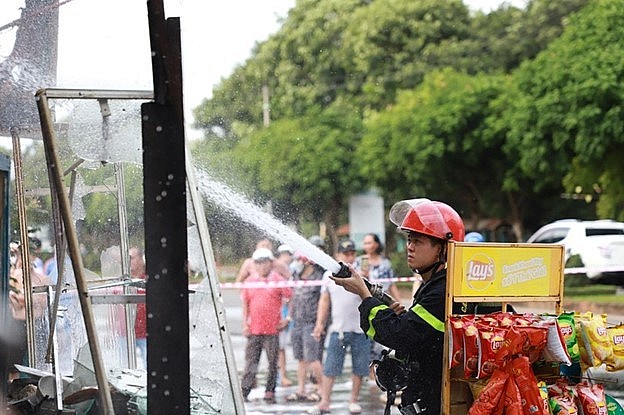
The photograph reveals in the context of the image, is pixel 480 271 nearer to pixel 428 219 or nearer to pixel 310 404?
pixel 428 219

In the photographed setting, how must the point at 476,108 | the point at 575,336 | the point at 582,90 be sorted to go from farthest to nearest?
the point at 476,108
the point at 582,90
the point at 575,336

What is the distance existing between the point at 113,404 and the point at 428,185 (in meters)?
32.4

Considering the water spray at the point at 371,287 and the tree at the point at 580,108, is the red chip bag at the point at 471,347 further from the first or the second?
the tree at the point at 580,108

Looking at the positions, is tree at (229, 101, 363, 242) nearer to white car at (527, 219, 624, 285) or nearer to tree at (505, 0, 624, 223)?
white car at (527, 219, 624, 285)

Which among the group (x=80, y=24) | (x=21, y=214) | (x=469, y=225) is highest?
(x=80, y=24)

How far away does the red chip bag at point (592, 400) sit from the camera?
4168 mm

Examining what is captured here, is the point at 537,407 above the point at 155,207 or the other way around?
the other way around

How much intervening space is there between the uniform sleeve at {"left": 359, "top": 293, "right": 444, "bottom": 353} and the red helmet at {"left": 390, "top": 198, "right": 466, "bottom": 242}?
0.30 metres

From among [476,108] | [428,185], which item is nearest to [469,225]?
[428,185]

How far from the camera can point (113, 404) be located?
3.28m

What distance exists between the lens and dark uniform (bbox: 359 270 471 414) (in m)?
4.01

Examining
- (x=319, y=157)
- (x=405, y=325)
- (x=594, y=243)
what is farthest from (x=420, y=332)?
(x=319, y=157)

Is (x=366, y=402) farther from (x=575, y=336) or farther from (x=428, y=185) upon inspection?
(x=428, y=185)

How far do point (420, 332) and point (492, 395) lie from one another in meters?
0.37
